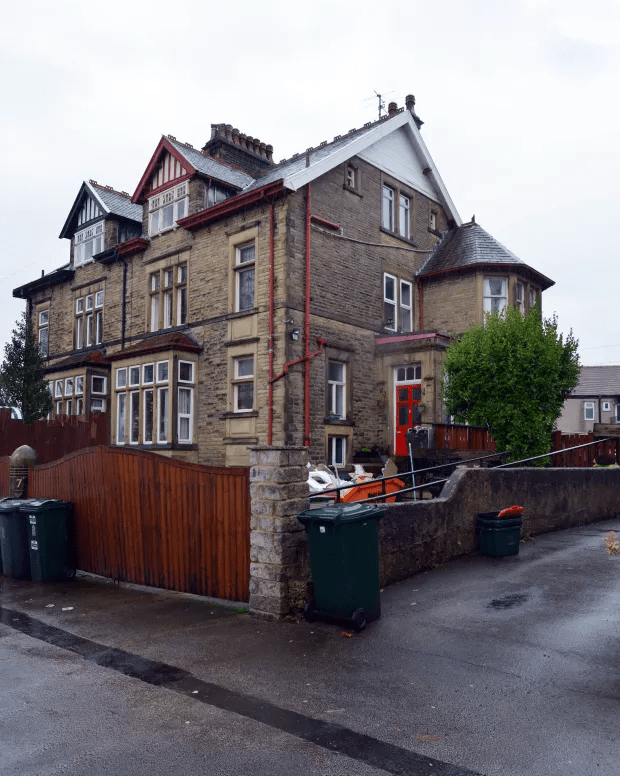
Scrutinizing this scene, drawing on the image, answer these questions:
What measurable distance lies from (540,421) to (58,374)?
1700 centimetres

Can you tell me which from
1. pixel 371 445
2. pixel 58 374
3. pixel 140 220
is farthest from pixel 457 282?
pixel 58 374

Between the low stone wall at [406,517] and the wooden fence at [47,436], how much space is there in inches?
444

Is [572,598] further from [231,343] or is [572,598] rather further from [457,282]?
[457,282]

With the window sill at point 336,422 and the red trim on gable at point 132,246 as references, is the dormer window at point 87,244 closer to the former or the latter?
the red trim on gable at point 132,246

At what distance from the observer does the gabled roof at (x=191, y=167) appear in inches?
805

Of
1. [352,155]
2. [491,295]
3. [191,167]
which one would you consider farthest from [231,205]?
[491,295]

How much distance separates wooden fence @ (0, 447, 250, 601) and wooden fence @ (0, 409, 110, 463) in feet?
22.9

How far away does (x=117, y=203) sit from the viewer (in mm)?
25312

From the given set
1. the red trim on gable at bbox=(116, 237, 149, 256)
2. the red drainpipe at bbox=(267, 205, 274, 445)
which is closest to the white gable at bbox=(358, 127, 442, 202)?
the red drainpipe at bbox=(267, 205, 274, 445)

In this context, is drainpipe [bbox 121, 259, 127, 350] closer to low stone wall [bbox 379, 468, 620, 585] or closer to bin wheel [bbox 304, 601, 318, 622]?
low stone wall [bbox 379, 468, 620, 585]

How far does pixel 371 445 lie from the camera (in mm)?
19750

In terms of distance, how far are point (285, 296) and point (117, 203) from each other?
11355 millimetres

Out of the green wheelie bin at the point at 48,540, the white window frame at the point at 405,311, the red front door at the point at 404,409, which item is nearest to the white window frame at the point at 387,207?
the white window frame at the point at 405,311

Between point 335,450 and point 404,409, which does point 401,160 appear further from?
point 335,450
